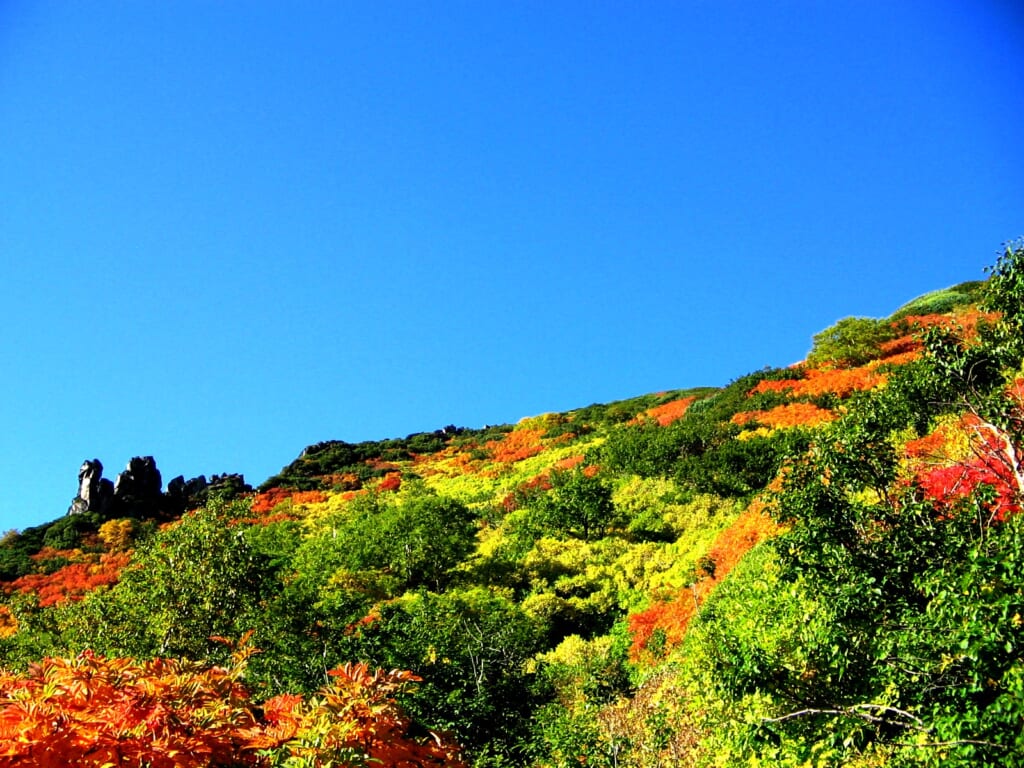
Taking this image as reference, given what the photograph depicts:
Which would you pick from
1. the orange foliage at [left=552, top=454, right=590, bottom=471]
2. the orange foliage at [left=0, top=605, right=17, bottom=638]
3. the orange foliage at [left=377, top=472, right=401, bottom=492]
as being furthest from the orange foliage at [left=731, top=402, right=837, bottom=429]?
the orange foliage at [left=0, top=605, right=17, bottom=638]

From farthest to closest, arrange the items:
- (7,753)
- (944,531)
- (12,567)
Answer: (12,567)
(944,531)
(7,753)

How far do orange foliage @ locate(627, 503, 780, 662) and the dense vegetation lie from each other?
0.38 feet

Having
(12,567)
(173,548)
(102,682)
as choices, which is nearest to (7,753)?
(102,682)

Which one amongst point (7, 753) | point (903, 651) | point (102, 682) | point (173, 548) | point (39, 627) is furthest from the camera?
point (39, 627)

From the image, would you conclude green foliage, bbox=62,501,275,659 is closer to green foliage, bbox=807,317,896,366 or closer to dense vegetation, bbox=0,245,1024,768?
dense vegetation, bbox=0,245,1024,768

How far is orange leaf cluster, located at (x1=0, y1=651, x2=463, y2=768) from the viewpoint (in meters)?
5.35

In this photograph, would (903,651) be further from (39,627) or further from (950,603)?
(39,627)

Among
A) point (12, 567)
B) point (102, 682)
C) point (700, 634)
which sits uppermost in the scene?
point (12, 567)

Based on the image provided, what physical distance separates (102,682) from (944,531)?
8.58 metres

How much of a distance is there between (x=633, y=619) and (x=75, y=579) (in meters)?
26.0

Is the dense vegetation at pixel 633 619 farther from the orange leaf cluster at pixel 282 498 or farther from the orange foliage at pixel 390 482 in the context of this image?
the orange foliage at pixel 390 482

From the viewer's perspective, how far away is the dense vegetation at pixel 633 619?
618 centimetres

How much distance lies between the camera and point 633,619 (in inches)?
795

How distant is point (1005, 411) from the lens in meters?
8.51
